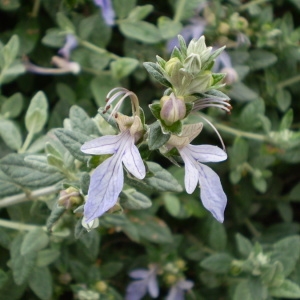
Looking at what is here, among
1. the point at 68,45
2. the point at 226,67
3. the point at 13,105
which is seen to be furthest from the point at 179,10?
the point at 13,105

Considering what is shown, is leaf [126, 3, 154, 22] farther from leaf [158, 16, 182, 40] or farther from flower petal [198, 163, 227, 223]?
flower petal [198, 163, 227, 223]

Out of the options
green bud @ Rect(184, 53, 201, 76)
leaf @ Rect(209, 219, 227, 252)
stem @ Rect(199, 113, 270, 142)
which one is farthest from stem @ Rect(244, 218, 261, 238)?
green bud @ Rect(184, 53, 201, 76)

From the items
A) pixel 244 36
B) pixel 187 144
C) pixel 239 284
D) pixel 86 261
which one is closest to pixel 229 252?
pixel 239 284

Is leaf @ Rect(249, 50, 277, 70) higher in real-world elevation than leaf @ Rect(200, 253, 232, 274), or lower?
higher

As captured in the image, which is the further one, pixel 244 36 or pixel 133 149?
pixel 244 36

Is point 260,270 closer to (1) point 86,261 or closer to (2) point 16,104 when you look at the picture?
(1) point 86,261

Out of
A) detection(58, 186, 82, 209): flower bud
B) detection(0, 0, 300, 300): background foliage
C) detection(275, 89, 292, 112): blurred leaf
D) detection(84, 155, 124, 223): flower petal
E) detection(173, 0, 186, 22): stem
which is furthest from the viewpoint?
detection(275, 89, 292, 112): blurred leaf

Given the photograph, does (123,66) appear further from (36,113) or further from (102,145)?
(102,145)
